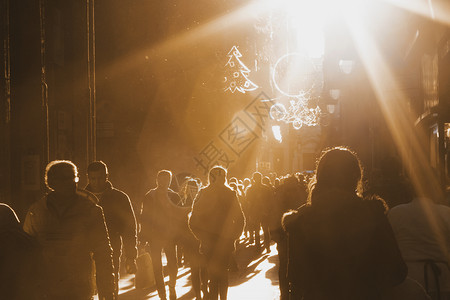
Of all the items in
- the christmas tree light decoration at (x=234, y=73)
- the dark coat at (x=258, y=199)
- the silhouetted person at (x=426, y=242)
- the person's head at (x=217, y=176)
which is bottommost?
the dark coat at (x=258, y=199)

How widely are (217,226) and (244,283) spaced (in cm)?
374

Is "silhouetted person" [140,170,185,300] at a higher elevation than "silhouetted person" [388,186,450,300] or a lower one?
lower

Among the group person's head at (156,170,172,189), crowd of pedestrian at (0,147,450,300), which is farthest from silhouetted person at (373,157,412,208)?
person's head at (156,170,172,189)

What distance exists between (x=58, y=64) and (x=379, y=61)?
1779 cm

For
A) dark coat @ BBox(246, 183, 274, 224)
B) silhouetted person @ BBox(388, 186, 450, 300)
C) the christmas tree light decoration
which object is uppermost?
the christmas tree light decoration

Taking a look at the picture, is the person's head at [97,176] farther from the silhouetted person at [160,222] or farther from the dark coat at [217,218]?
the silhouetted person at [160,222]

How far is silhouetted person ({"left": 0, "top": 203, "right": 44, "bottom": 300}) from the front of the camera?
435 cm

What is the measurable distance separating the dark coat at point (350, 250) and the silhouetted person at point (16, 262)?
1.74m

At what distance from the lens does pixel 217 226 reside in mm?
9125

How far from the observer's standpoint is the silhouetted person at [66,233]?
5270 mm

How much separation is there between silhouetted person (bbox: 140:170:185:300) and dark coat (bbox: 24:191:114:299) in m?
4.39

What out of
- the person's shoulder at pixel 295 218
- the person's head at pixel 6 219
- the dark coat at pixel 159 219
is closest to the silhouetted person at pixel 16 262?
the person's head at pixel 6 219

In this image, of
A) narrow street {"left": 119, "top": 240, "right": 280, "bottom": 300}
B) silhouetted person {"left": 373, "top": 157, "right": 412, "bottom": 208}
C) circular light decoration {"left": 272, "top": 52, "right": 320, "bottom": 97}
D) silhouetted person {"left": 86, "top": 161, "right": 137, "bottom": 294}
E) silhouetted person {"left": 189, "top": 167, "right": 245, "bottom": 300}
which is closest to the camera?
silhouetted person {"left": 373, "top": 157, "right": 412, "bottom": 208}

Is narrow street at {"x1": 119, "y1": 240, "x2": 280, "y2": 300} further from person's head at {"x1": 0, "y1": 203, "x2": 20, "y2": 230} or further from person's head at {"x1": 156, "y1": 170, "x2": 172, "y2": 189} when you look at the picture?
person's head at {"x1": 0, "y1": 203, "x2": 20, "y2": 230}
